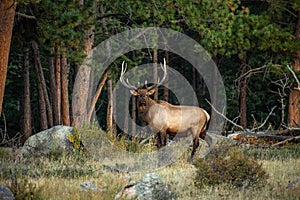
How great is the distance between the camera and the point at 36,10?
1216 centimetres

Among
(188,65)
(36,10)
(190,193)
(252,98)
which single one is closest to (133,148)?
(36,10)

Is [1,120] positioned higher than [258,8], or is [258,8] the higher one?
[258,8]

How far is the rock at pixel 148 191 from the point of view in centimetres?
823

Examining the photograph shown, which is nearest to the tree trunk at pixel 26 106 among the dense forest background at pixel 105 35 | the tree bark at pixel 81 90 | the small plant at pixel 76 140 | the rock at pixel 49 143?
the dense forest background at pixel 105 35

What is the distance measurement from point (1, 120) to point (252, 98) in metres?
13.0

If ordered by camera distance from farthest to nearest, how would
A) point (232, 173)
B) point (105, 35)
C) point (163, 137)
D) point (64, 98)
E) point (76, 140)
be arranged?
1. point (105, 35)
2. point (64, 98)
3. point (76, 140)
4. point (163, 137)
5. point (232, 173)

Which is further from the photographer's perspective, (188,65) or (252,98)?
(188,65)

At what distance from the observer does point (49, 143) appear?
571 inches

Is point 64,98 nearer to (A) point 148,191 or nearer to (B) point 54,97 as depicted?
(B) point 54,97

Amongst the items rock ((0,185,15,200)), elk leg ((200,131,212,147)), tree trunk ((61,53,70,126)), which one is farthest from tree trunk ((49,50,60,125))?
rock ((0,185,15,200))

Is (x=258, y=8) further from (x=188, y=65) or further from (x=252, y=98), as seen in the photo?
(x=188, y=65)

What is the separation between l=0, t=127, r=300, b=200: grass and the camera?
8562mm

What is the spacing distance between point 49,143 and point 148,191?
22.1 ft

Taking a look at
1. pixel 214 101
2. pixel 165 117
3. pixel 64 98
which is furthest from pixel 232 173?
pixel 214 101
